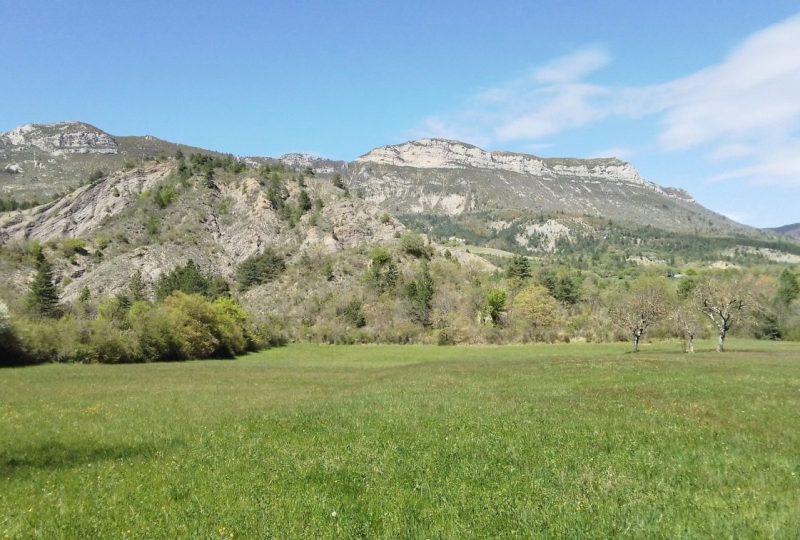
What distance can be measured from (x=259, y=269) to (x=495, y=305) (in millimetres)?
74755

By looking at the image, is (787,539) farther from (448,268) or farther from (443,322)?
(448,268)

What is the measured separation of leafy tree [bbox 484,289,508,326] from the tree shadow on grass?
119 metres

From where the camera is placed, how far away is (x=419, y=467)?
42.1 feet

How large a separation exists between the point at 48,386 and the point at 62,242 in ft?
438

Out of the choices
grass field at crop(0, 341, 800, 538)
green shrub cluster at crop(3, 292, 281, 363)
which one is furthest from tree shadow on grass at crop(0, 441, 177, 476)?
green shrub cluster at crop(3, 292, 281, 363)

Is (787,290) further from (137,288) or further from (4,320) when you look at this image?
(137,288)

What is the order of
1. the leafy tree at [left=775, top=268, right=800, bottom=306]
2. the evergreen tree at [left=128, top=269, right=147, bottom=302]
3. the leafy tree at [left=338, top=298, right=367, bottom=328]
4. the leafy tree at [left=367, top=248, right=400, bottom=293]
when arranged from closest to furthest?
the leafy tree at [left=775, top=268, right=800, bottom=306]
the evergreen tree at [left=128, top=269, right=147, bottom=302]
the leafy tree at [left=338, top=298, right=367, bottom=328]
the leafy tree at [left=367, top=248, right=400, bottom=293]

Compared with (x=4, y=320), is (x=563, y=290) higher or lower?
higher

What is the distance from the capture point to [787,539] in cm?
778

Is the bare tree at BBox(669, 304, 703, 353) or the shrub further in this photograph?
the shrub

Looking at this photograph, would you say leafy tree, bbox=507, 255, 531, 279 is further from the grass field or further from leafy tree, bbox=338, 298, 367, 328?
the grass field

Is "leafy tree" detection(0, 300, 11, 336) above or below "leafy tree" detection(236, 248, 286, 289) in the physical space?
below

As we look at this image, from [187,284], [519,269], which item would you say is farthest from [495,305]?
[187,284]

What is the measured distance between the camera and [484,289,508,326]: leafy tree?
13150cm
